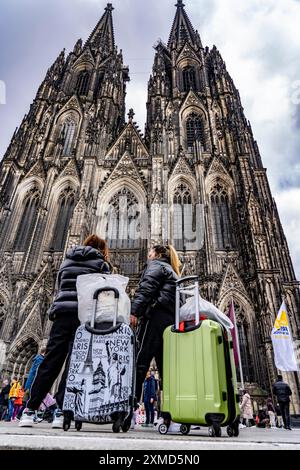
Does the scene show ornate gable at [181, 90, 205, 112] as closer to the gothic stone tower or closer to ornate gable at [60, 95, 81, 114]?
the gothic stone tower

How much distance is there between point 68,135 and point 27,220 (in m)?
8.10

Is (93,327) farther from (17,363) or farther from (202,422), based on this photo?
(17,363)

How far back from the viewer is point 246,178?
17.5 meters

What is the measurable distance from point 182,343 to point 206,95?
82.0ft

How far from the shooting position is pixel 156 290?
3418 mm

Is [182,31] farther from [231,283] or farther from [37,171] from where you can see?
[231,283]

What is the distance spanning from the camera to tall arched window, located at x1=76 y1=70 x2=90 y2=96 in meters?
26.8

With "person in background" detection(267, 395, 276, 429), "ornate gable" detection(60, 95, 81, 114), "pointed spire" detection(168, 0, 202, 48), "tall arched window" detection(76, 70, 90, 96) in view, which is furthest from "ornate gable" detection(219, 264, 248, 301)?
"pointed spire" detection(168, 0, 202, 48)

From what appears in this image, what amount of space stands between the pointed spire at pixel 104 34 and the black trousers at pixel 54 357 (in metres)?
35.0

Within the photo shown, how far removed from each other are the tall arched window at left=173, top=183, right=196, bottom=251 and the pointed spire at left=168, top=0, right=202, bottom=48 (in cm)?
2012

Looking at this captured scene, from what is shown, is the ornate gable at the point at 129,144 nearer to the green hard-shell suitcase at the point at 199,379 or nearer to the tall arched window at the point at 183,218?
the tall arched window at the point at 183,218

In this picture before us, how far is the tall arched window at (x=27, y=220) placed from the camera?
17.8 m
